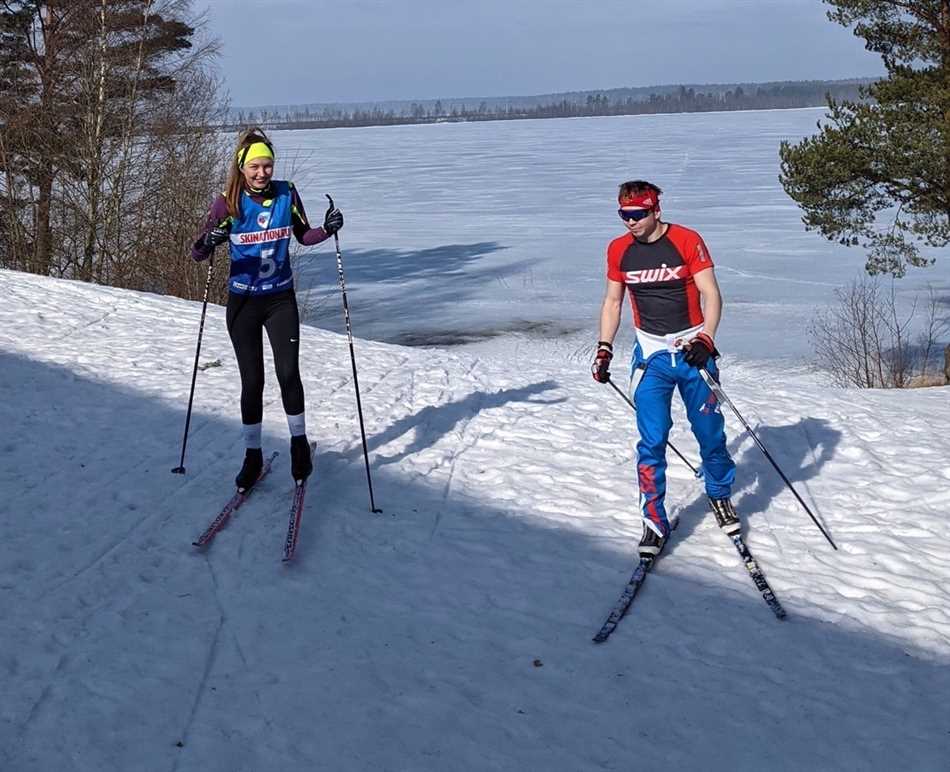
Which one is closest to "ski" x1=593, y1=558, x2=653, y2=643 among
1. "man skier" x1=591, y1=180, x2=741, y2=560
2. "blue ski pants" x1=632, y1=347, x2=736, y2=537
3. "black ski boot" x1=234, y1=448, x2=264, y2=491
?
"blue ski pants" x1=632, y1=347, x2=736, y2=537

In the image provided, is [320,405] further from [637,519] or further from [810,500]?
[810,500]

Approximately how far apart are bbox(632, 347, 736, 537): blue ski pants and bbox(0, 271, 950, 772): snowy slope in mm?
548

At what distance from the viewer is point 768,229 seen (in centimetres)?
3356

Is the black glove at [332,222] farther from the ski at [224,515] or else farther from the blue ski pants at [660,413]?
the blue ski pants at [660,413]

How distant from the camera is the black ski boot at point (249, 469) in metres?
6.85

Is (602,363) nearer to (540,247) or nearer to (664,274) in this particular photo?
(664,274)

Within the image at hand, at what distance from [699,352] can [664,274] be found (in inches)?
18.5

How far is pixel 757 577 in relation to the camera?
5.83m

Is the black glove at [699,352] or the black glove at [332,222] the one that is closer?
the black glove at [699,352]

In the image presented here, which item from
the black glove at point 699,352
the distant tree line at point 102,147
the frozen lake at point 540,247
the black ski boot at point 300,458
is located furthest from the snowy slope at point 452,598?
the distant tree line at point 102,147

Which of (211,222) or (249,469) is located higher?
(211,222)

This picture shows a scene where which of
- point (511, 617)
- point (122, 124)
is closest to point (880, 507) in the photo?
point (511, 617)

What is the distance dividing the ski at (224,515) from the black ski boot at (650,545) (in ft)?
8.23

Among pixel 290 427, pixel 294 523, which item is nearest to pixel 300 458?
pixel 290 427
